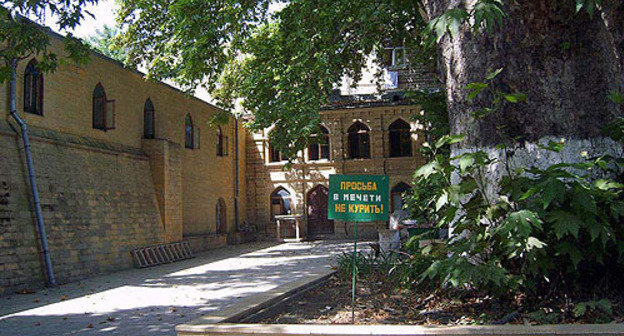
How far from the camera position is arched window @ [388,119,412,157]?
A: 25.9m

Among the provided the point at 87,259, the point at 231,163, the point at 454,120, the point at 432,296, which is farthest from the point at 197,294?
the point at 231,163

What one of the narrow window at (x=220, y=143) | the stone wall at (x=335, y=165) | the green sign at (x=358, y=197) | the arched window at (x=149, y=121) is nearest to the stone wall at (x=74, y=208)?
the arched window at (x=149, y=121)

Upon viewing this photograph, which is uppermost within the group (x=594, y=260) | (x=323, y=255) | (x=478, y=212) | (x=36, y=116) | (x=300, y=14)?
(x=300, y=14)

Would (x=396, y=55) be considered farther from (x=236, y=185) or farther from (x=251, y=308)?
(x=251, y=308)

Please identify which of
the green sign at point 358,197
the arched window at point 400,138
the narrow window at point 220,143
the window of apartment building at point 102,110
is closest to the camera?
the green sign at point 358,197

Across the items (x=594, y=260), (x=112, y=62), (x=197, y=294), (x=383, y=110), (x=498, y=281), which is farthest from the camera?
(x=383, y=110)

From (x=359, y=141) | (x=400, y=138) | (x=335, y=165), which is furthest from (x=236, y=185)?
(x=400, y=138)

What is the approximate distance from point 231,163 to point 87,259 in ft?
42.6

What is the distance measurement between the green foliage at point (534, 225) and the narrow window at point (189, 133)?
1781 cm

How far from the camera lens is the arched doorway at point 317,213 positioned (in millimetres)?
26594

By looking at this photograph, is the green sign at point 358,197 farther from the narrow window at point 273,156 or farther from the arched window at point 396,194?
the narrow window at point 273,156

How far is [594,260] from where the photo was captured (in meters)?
4.47

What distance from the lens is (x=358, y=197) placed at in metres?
5.44

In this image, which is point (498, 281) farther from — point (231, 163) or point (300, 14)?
point (231, 163)
